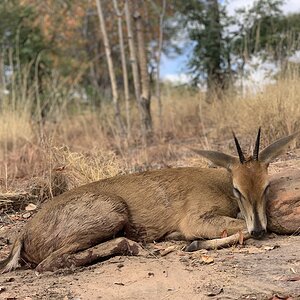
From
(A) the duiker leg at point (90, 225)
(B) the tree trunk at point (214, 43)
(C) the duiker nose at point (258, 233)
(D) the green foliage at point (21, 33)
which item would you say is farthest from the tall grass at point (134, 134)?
(D) the green foliage at point (21, 33)

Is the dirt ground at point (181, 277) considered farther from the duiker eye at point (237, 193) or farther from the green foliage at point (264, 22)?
the green foliage at point (264, 22)

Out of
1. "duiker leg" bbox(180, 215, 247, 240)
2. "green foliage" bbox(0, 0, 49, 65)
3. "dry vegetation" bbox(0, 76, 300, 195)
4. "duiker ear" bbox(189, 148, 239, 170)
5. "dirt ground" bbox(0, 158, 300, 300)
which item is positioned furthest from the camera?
"green foliage" bbox(0, 0, 49, 65)

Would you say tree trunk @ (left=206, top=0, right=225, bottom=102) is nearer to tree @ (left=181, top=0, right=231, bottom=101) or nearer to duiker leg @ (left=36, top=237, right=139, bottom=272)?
tree @ (left=181, top=0, right=231, bottom=101)

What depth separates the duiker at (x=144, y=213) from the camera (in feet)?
16.7

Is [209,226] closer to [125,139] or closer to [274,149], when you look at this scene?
[274,149]

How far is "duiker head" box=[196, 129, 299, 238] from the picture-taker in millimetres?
5020

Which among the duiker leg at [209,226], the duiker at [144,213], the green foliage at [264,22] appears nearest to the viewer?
the duiker at [144,213]

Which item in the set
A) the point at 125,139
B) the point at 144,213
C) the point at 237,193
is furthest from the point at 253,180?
the point at 125,139

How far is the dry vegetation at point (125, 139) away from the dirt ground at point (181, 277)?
2.69 m

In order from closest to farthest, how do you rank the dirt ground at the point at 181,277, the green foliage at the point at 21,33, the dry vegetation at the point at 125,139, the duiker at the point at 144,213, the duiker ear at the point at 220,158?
the dirt ground at the point at 181,277 → the duiker at the point at 144,213 → the duiker ear at the point at 220,158 → the dry vegetation at the point at 125,139 → the green foliage at the point at 21,33

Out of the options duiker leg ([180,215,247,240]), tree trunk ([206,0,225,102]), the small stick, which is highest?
tree trunk ([206,0,225,102])

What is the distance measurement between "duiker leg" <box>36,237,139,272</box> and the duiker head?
3.53ft

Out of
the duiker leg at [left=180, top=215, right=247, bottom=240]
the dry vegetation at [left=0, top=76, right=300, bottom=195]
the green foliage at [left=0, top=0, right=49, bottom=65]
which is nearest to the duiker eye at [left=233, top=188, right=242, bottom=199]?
the duiker leg at [left=180, top=215, right=247, bottom=240]

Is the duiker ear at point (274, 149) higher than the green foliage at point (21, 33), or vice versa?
the green foliage at point (21, 33)
